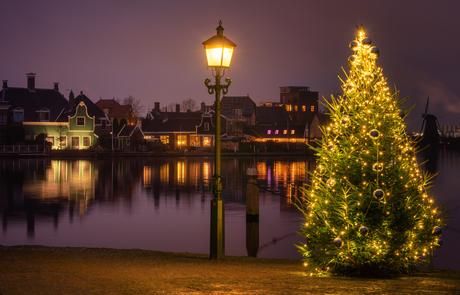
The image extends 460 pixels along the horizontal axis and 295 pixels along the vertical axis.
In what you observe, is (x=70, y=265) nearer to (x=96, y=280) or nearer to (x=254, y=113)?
(x=96, y=280)

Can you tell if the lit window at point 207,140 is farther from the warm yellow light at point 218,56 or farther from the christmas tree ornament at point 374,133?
the christmas tree ornament at point 374,133

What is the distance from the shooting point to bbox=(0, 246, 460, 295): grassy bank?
21.2 feet

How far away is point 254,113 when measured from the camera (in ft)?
381

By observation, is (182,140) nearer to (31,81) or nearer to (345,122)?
(31,81)

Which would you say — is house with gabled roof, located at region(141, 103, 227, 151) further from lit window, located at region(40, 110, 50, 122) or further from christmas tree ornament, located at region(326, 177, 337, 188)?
christmas tree ornament, located at region(326, 177, 337, 188)

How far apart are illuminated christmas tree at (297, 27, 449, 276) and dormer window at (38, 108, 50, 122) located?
76998 millimetres

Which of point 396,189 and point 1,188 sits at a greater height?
point 396,189

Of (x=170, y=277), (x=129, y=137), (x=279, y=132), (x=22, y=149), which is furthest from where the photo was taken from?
(x=279, y=132)

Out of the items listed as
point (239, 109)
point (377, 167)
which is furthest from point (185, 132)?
point (377, 167)

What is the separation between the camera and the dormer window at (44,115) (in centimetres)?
7775

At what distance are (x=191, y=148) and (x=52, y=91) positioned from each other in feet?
91.1

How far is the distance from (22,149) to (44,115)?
11246mm

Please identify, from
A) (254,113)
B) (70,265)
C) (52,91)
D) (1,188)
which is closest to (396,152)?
(70,265)

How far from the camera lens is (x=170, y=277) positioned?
24.2 feet
